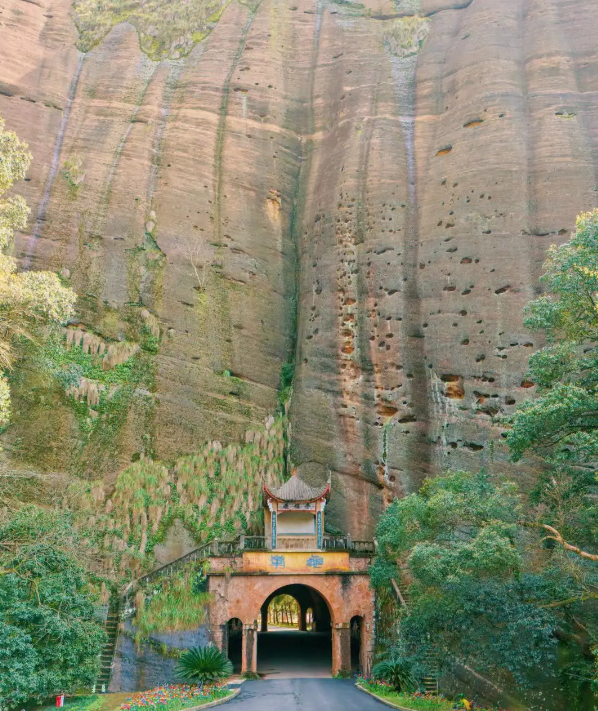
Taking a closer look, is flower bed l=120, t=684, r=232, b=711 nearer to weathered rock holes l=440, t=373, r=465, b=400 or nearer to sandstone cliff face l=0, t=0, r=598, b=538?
sandstone cliff face l=0, t=0, r=598, b=538

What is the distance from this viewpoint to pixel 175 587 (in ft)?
63.6

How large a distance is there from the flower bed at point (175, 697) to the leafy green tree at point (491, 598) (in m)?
4.73

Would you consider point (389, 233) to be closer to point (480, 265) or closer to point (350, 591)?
point (480, 265)

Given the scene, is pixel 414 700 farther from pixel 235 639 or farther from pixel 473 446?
pixel 235 639

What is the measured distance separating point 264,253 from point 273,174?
4.59 meters

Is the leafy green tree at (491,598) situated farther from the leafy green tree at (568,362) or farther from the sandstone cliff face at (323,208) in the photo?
the sandstone cliff face at (323,208)

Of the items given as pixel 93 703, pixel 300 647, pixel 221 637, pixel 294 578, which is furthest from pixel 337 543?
pixel 93 703

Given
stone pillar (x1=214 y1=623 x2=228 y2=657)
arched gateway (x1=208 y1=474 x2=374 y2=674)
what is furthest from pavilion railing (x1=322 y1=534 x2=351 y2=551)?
stone pillar (x1=214 y1=623 x2=228 y2=657)

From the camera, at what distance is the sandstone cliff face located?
22.7 m

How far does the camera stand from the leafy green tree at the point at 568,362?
13.1 metres

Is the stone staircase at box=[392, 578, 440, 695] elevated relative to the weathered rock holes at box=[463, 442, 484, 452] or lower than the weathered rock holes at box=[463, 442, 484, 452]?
lower

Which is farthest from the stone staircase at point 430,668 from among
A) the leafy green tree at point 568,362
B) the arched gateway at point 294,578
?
the leafy green tree at point 568,362

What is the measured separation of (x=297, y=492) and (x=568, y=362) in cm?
1027

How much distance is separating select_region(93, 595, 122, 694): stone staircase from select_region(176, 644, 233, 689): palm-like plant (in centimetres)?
229
